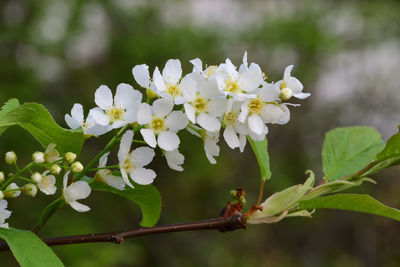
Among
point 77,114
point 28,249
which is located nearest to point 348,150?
point 77,114

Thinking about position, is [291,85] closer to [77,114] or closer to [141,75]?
[141,75]

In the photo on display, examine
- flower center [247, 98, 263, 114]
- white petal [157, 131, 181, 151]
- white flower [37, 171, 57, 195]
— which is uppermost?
flower center [247, 98, 263, 114]

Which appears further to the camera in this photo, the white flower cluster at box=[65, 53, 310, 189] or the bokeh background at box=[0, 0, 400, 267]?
the bokeh background at box=[0, 0, 400, 267]

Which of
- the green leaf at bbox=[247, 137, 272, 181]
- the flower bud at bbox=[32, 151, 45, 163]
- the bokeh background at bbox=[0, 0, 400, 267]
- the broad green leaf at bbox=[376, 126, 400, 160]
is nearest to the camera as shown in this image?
the flower bud at bbox=[32, 151, 45, 163]

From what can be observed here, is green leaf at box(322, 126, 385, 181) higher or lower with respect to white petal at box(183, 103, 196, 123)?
lower

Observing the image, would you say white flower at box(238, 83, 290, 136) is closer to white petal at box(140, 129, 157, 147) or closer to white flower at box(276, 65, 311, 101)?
white flower at box(276, 65, 311, 101)

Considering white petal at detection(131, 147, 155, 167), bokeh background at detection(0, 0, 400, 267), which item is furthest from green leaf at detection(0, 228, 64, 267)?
bokeh background at detection(0, 0, 400, 267)
